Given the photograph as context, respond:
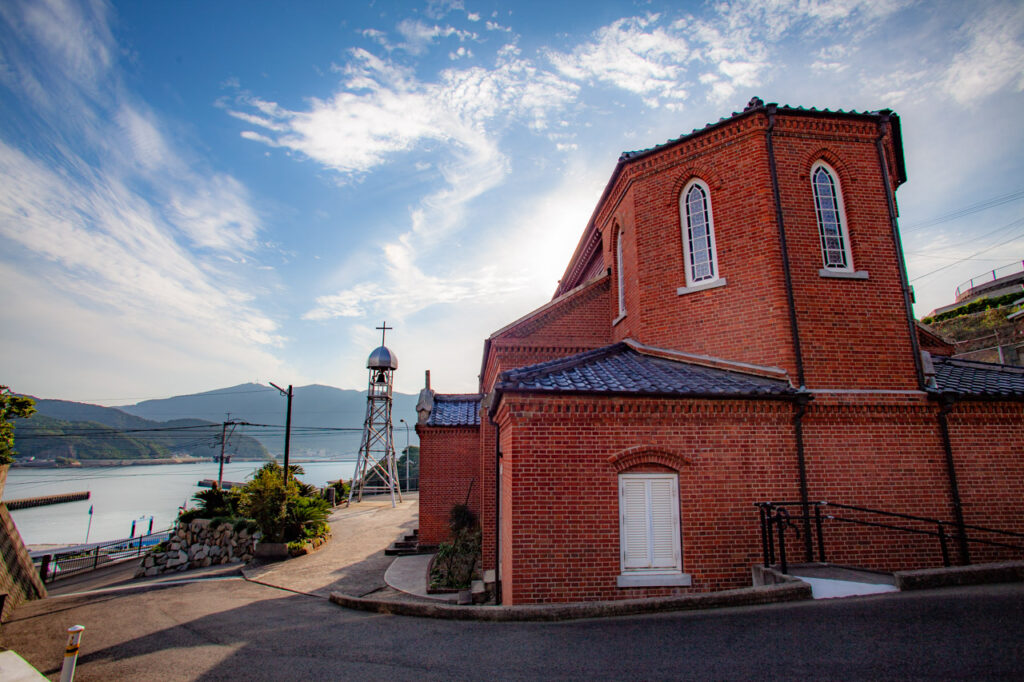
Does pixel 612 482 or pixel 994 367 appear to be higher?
pixel 994 367

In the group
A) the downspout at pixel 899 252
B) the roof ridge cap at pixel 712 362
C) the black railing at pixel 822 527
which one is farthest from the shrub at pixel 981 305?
the roof ridge cap at pixel 712 362

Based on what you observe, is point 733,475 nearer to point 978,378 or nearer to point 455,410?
point 978,378

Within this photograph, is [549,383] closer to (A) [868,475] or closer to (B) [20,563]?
(A) [868,475]

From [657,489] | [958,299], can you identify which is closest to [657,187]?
[657,489]

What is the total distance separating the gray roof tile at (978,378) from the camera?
8.67m

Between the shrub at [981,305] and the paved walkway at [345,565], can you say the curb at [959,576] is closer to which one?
the paved walkway at [345,565]

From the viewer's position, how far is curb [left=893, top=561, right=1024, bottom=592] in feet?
22.2

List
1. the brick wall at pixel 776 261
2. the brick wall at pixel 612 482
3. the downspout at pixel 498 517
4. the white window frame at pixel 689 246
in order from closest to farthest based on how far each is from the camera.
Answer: the brick wall at pixel 612 482 < the brick wall at pixel 776 261 < the downspout at pixel 498 517 < the white window frame at pixel 689 246

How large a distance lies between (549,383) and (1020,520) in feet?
29.0

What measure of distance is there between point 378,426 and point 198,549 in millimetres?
17143

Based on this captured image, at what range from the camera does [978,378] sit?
379 inches

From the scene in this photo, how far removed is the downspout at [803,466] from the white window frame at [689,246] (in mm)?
2808

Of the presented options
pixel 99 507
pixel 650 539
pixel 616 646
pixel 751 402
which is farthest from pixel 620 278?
pixel 99 507

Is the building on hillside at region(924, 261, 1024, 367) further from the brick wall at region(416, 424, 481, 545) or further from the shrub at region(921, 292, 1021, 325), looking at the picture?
the brick wall at region(416, 424, 481, 545)
